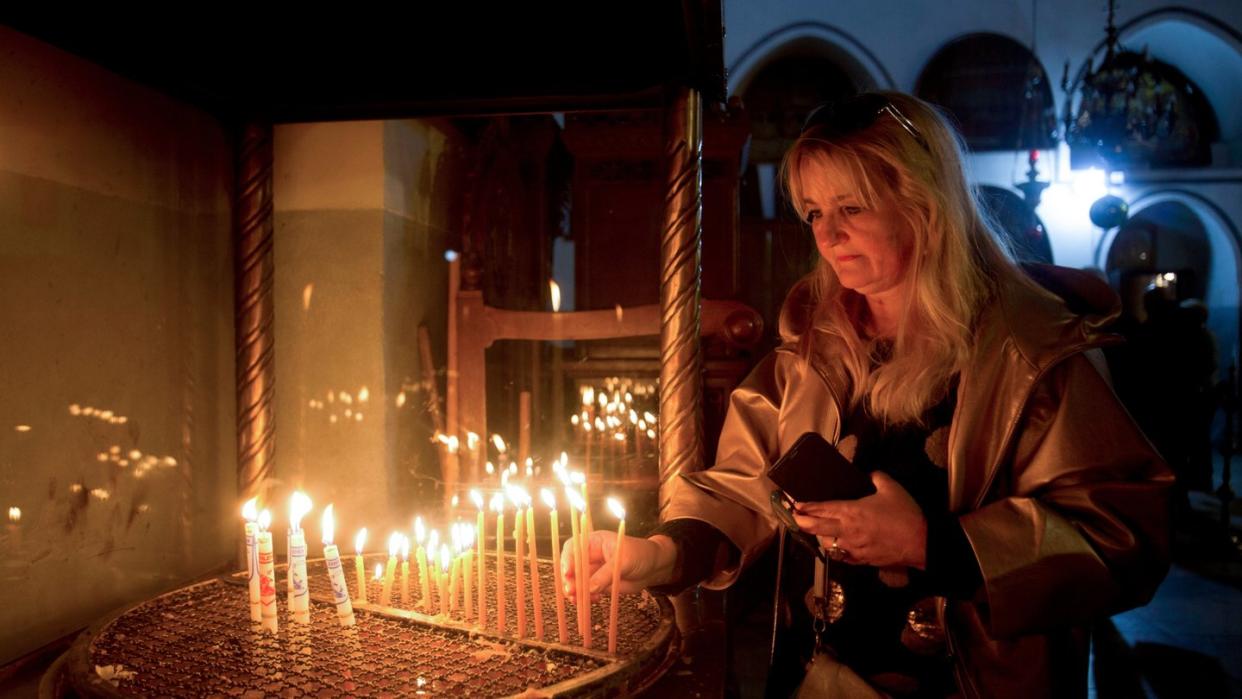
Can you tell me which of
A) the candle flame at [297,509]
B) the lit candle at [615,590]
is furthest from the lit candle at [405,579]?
the lit candle at [615,590]

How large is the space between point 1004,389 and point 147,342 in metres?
2.45

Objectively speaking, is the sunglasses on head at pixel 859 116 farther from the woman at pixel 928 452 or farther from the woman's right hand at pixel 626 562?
the woman's right hand at pixel 626 562

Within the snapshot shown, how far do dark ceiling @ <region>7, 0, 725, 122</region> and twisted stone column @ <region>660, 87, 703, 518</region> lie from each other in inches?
6.3

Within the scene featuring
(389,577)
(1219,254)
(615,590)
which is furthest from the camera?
(1219,254)

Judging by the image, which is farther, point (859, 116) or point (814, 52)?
point (814, 52)

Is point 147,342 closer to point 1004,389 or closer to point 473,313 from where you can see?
point 473,313

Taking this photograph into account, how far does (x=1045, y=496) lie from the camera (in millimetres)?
1587

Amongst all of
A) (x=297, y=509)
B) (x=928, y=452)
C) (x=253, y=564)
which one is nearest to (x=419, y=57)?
(x=297, y=509)

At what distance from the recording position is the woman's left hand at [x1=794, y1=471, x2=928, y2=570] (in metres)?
1.56

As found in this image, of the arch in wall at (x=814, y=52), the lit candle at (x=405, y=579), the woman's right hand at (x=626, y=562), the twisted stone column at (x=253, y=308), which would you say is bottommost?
the lit candle at (x=405, y=579)

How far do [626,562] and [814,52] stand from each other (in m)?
13.6

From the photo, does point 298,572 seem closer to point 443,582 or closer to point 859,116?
point 443,582

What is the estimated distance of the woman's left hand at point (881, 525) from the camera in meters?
1.56

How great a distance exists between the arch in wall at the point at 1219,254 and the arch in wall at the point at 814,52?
5.20m
